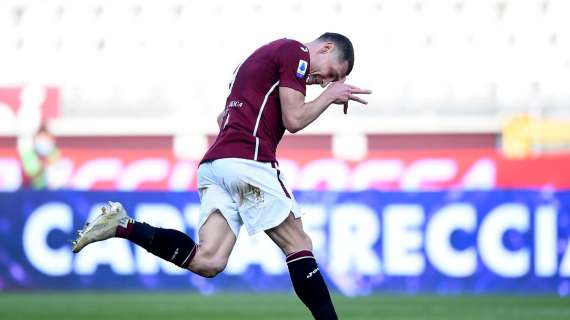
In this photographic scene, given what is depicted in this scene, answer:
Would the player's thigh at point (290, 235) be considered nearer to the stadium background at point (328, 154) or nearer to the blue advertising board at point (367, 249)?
the stadium background at point (328, 154)

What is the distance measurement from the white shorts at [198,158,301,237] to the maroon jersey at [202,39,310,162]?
0.18 feet

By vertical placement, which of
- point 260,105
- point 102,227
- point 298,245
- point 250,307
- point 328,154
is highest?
point 260,105

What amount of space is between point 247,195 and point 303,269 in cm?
46

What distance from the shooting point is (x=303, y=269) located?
5266mm

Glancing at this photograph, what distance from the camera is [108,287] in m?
12.4

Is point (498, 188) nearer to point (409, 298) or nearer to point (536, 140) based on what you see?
point (409, 298)

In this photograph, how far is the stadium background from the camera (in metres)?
12.2

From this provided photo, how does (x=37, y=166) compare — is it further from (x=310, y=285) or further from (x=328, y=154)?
(x=310, y=285)

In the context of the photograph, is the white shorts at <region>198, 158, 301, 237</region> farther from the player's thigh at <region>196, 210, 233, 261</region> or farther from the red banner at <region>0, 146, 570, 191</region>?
the red banner at <region>0, 146, 570, 191</region>

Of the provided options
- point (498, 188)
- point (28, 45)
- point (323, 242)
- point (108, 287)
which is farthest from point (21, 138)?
point (498, 188)

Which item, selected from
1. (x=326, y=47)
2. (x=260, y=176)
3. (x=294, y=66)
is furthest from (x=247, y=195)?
(x=326, y=47)

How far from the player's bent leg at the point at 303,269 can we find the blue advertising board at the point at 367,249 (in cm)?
697

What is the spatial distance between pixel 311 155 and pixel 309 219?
1150 millimetres

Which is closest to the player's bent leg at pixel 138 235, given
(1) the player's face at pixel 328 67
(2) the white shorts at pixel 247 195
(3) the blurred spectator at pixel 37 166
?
(2) the white shorts at pixel 247 195
